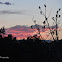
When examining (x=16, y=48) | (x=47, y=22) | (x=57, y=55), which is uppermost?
(x=47, y=22)

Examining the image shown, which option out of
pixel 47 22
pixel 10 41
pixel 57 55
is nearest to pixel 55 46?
pixel 57 55

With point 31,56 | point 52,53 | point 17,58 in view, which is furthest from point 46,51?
point 17,58

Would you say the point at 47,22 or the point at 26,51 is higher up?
the point at 47,22

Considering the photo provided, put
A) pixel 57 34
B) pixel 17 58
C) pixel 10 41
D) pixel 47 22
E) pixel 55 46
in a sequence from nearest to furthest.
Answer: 1. pixel 17 58
2. pixel 10 41
3. pixel 55 46
4. pixel 47 22
5. pixel 57 34

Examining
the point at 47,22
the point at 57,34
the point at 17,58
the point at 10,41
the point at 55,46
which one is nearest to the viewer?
the point at 17,58

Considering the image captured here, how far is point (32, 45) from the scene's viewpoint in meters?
10.0

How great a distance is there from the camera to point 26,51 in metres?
9.74

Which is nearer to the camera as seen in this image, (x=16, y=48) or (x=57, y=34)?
(x=16, y=48)

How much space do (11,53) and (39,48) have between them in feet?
6.14

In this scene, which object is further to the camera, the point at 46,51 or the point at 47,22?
the point at 47,22

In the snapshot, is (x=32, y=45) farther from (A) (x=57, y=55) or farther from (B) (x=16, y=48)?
(A) (x=57, y=55)

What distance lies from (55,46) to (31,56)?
8.02 feet

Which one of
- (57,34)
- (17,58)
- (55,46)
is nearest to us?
(17,58)

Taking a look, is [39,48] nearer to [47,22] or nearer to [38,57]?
[38,57]
